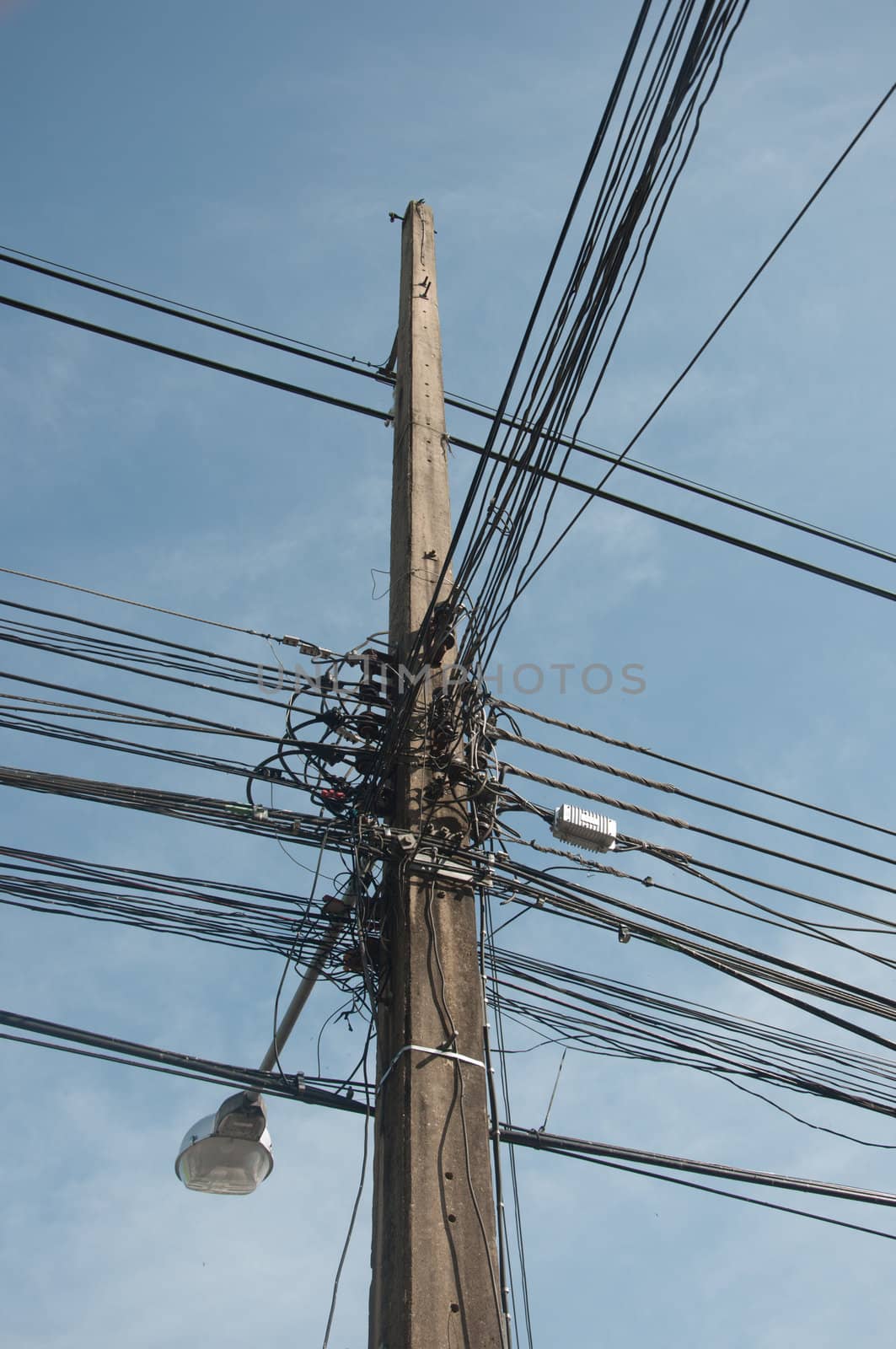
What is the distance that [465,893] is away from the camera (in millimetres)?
4688

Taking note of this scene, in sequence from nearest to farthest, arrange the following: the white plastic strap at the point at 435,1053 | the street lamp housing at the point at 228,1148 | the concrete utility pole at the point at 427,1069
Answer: the concrete utility pole at the point at 427,1069
the white plastic strap at the point at 435,1053
the street lamp housing at the point at 228,1148

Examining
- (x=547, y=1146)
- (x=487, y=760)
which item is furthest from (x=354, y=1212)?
(x=487, y=760)

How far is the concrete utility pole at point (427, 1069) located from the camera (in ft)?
11.7

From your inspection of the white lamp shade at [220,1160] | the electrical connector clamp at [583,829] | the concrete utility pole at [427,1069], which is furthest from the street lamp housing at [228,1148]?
the electrical connector clamp at [583,829]

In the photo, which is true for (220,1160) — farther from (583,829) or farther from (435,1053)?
(583,829)

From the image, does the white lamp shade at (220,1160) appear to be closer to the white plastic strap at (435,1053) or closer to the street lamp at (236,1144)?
the street lamp at (236,1144)

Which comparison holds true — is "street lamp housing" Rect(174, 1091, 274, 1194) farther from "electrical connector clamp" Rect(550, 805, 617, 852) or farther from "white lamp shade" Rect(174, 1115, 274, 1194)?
"electrical connector clamp" Rect(550, 805, 617, 852)

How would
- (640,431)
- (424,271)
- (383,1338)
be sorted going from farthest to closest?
(424,271) < (640,431) < (383,1338)

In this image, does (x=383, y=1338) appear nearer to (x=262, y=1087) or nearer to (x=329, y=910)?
(x=262, y=1087)

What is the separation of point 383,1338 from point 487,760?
2309 mm

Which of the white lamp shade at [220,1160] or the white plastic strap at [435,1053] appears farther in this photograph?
the white lamp shade at [220,1160]

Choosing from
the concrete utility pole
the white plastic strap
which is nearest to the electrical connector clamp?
the concrete utility pole

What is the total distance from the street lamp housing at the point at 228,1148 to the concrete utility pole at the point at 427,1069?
0.77 metres

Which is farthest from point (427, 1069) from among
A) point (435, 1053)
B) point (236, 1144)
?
point (236, 1144)
